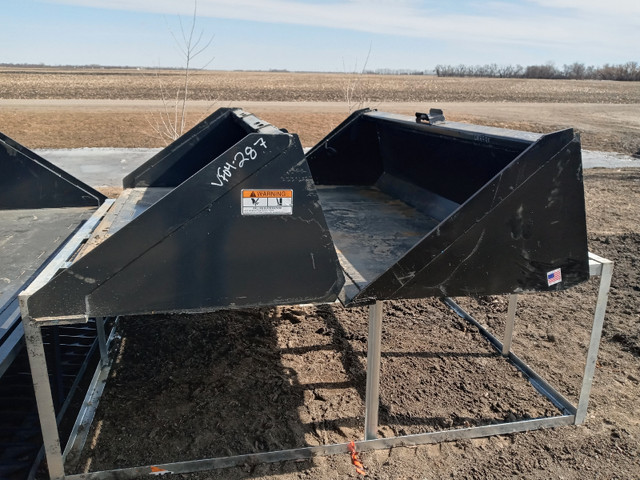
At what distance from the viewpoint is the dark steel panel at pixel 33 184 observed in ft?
11.6

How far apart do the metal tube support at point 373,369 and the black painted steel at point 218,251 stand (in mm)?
326

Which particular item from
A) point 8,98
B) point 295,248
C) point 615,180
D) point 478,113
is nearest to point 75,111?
point 8,98

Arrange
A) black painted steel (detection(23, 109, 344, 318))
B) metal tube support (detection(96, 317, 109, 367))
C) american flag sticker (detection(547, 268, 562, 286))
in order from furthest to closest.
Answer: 1. metal tube support (detection(96, 317, 109, 367))
2. american flag sticker (detection(547, 268, 562, 286))
3. black painted steel (detection(23, 109, 344, 318))

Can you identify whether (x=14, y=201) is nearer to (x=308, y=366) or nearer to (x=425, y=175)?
(x=308, y=366)

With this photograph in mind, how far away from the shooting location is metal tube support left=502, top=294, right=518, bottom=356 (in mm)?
3549

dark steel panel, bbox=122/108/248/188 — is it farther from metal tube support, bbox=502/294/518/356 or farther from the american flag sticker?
the american flag sticker

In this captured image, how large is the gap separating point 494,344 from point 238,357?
1.80m

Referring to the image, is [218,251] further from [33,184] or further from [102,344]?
[33,184]

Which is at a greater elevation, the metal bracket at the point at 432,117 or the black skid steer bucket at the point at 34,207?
the metal bracket at the point at 432,117

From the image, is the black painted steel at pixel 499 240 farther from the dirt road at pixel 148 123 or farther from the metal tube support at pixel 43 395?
the dirt road at pixel 148 123

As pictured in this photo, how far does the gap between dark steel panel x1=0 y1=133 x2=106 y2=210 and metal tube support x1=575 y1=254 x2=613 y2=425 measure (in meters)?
3.14

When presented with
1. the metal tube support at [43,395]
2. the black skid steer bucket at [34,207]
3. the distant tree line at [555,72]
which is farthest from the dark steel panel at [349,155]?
the distant tree line at [555,72]

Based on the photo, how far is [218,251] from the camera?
2.08 meters

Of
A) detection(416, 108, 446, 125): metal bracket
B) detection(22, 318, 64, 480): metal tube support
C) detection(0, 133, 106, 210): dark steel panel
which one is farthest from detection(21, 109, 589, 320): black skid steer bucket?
detection(0, 133, 106, 210): dark steel panel
